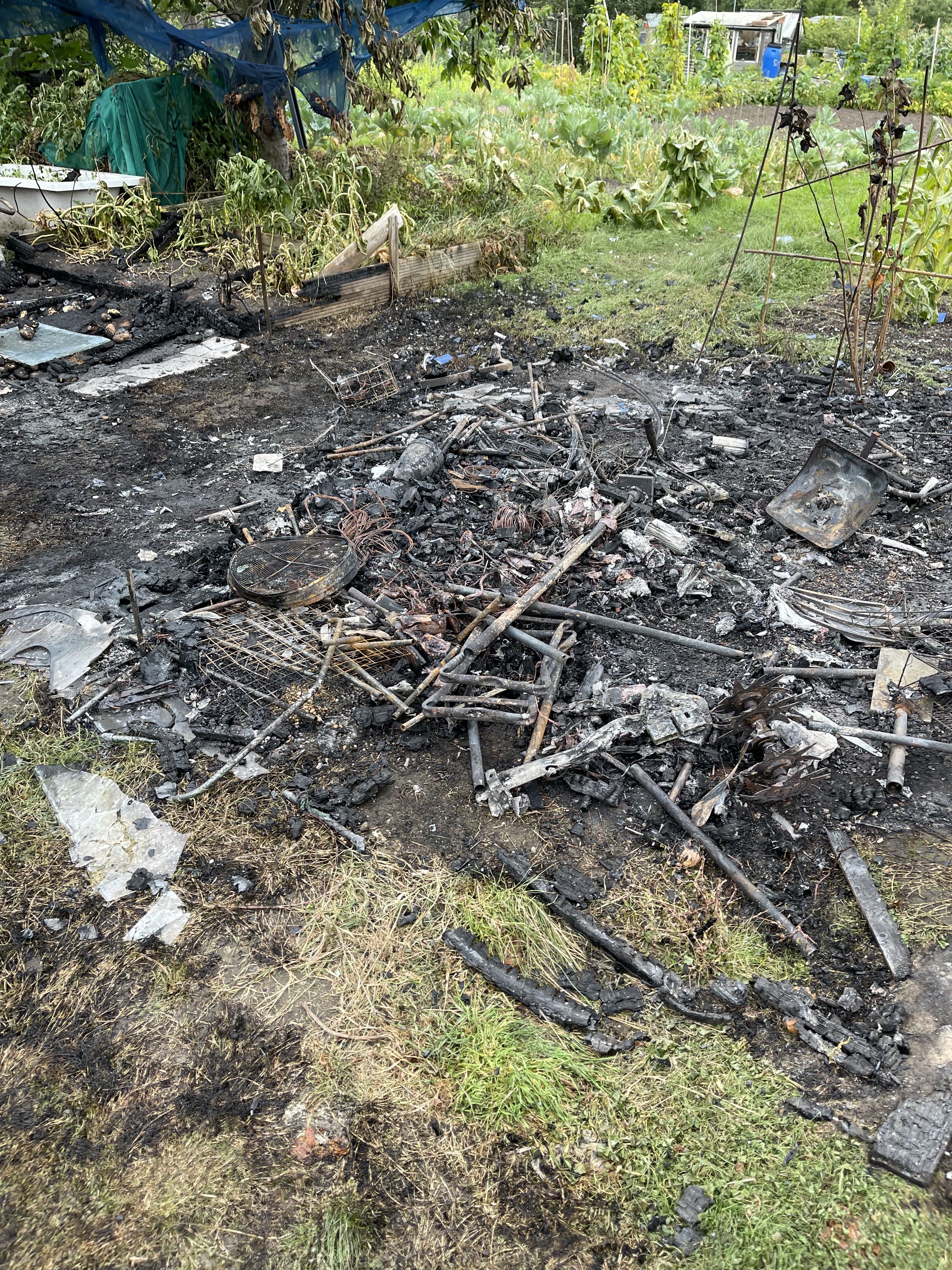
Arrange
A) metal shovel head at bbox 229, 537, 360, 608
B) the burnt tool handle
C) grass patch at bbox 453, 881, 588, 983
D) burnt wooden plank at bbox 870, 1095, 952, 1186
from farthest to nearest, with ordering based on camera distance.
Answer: the burnt tool handle → metal shovel head at bbox 229, 537, 360, 608 → grass patch at bbox 453, 881, 588, 983 → burnt wooden plank at bbox 870, 1095, 952, 1186

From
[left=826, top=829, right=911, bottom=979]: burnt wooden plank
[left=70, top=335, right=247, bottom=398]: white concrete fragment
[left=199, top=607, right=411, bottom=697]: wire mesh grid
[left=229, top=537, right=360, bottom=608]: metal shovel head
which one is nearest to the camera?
[left=826, top=829, right=911, bottom=979]: burnt wooden plank

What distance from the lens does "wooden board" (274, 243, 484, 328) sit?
9.97m


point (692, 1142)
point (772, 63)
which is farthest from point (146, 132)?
point (772, 63)

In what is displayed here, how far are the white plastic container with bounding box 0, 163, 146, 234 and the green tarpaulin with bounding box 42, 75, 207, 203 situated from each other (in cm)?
54

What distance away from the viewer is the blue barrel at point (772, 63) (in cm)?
2459

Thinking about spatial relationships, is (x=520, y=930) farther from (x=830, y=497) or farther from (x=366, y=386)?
(x=366, y=386)

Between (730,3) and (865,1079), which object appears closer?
(865,1079)

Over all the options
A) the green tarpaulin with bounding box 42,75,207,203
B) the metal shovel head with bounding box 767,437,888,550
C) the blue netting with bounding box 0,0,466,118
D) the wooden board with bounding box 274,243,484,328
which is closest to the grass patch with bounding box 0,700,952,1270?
the metal shovel head with bounding box 767,437,888,550

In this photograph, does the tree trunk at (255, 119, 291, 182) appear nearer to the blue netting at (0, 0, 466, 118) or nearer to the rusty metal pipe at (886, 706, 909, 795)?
the blue netting at (0, 0, 466, 118)

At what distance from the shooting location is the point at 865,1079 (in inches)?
123

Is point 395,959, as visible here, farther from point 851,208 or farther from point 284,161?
point 851,208

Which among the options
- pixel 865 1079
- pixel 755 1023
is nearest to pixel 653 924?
pixel 755 1023

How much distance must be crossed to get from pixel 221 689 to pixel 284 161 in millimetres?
10276

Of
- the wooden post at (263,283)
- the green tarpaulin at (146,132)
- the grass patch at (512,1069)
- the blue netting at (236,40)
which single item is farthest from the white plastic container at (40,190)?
the grass patch at (512,1069)
